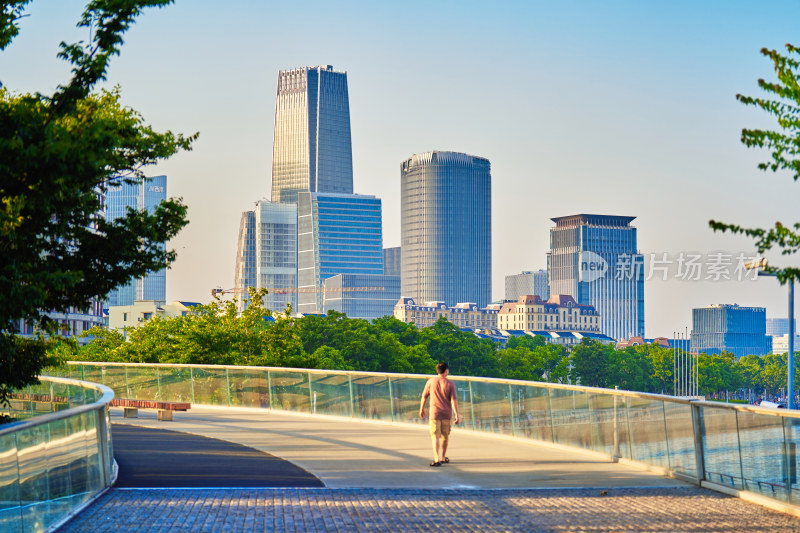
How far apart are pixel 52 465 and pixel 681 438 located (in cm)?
810

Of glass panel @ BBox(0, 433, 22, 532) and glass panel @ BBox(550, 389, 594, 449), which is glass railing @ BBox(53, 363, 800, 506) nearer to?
glass panel @ BBox(550, 389, 594, 449)

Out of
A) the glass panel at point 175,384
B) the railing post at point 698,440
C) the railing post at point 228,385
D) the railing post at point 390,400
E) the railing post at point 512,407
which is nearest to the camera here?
the railing post at point 698,440

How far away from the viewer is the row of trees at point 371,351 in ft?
159

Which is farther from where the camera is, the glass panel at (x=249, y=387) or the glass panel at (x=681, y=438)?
the glass panel at (x=249, y=387)

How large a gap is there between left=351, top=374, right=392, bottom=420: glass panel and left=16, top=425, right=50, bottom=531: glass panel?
46.2 ft

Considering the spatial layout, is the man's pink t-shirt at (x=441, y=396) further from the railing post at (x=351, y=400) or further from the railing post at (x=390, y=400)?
the railing post at (x=351, y=400)

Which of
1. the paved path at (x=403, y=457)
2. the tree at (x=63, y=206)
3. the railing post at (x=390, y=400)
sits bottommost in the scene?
the paved path at (x=403, y=457)

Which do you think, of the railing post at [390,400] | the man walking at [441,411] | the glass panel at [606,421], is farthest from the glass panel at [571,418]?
the railing post at [390,400]

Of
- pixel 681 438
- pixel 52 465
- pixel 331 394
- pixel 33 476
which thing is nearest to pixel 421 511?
pixel 52 465

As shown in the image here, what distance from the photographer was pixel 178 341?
166 ft

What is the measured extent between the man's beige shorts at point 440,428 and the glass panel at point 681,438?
310cm

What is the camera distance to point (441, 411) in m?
15.7

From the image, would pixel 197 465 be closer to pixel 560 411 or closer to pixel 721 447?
pixel 560 411

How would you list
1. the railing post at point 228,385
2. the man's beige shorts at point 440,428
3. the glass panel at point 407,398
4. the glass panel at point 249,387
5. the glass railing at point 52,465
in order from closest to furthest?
the glass railing at point 52,465, the man's beige shorts at point 440,428, the glass panel at point 407,398, the glass panel at point 249,387, the railing post at point 228,385
